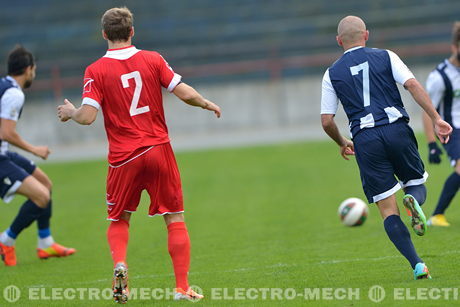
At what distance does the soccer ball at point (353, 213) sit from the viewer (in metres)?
9.40

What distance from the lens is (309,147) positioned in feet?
62.9

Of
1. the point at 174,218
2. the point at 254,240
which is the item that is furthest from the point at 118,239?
the point at 254,240

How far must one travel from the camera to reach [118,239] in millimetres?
6121

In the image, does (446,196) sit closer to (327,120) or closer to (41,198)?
(327,120)

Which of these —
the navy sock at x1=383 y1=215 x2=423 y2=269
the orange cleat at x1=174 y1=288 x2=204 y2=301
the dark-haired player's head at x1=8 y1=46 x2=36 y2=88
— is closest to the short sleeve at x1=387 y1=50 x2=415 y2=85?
the navy sock at x1=383 y1=215 x2=423 y2=269

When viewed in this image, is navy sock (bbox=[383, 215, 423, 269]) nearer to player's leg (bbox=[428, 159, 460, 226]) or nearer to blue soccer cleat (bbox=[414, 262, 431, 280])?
blue soccer cleat (bbox=[414, 262, 431, 280])

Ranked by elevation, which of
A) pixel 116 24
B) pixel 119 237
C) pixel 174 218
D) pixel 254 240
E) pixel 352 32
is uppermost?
pixel 116 24

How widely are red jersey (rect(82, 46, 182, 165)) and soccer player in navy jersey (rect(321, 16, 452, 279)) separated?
4.55 ft

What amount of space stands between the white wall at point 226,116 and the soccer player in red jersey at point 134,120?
663 inches

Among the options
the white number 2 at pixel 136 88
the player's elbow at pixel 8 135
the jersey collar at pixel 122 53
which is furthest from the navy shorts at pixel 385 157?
the player's elbow at pixel 8 135

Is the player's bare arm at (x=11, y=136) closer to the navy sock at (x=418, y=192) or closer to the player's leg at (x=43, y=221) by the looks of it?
the player's leg at (x=43, y=221)

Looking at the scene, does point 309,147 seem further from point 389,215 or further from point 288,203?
point 389,215

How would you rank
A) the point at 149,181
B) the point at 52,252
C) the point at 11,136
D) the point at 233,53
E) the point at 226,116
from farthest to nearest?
the point at 233,53 → the point at 226,116 → the point at 52,252 → the point at 11,136 → the point at 149,181

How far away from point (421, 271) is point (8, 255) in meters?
4.82
